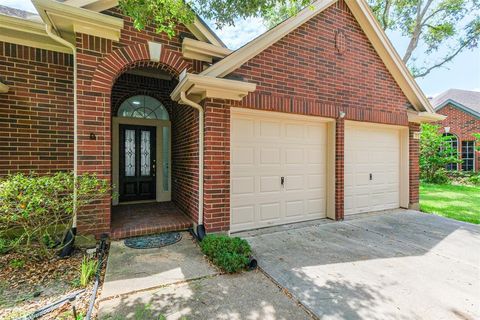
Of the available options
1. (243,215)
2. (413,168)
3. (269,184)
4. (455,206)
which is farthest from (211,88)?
(455,206)

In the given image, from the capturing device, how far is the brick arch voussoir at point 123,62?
3998mm

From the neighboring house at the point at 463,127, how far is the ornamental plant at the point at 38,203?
19360 millimetres

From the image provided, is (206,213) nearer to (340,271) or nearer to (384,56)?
(340,271)

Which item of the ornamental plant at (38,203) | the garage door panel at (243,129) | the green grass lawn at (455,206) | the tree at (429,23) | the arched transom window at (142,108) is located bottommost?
the green grass lawn at (455,206)

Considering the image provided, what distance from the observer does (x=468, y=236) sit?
15.4ft

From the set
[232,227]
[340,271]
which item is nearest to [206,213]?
[232,227]

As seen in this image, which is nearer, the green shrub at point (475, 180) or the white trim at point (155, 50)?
the white trim at point (155, 50)

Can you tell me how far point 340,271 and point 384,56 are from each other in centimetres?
588

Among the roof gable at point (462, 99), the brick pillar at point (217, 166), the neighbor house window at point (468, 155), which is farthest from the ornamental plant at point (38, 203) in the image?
the roof gable at point (462, 99)

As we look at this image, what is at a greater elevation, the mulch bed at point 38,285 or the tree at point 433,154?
the tree at point 433,154

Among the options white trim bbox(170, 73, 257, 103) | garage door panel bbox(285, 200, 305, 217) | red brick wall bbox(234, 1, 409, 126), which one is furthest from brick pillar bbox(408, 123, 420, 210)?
white trim bbox(170, 73, 257, 103)

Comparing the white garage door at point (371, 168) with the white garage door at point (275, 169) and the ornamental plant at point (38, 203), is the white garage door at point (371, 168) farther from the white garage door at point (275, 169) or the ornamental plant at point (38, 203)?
the ornamental plant at point (38, 203)

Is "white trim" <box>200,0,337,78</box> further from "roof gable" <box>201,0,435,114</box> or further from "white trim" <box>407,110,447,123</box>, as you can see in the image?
"white trim" <box>407,110,447,123</box>

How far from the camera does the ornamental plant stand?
10.0 feet
